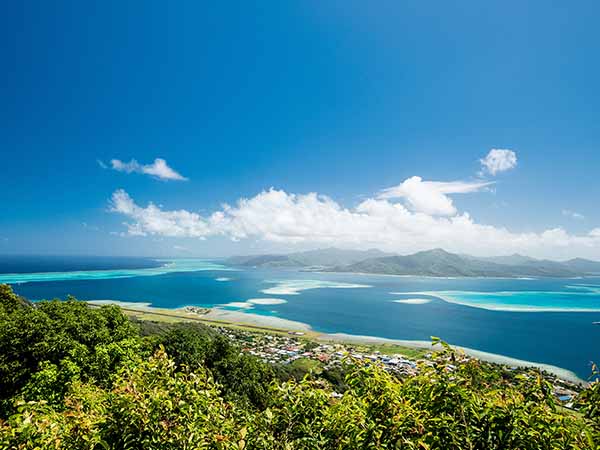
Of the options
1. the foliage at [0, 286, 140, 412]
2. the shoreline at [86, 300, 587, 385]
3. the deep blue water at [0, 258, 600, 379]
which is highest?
the foliage at [0, 286, 140, 412]

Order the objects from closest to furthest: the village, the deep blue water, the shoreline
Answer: the village, the shoreline, the deep blue water

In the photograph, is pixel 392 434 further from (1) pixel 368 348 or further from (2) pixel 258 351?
(1) pixel 368 348

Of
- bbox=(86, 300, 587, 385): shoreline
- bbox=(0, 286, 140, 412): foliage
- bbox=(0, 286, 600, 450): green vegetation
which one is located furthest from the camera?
bbox=(86, 300, 587, 385): shoreline

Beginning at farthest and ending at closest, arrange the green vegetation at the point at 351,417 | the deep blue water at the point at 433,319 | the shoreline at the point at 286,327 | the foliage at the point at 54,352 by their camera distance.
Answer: the deep blue water at the point at 433,319 < the shoreline at the point at 286,327 < the foliage at the point at 54,352 < the green vegetation at the point at 351,417

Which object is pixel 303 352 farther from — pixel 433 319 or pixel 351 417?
pixel 433 319

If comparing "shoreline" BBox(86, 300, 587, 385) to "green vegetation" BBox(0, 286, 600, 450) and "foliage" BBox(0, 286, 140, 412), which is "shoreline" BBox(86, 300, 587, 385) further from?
"green vegetation" BBox(0, 286, 600, 450)

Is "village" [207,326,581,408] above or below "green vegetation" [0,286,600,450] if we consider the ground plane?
below

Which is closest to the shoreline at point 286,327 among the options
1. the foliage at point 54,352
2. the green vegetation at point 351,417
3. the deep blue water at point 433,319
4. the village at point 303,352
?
the deep blue water at point 433,319

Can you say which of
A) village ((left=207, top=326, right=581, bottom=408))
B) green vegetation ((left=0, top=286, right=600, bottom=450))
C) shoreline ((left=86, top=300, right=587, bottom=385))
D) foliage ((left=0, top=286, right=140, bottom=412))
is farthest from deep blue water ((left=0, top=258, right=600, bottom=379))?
green vegetation ((left=0, top=286, right=600, bottom=450))

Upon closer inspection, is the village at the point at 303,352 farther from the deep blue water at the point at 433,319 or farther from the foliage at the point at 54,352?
the foliage at the point at 54,352

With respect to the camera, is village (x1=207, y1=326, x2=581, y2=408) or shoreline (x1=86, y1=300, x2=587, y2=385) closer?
village (x1=207, y1=326, x2=581, y2=408)
